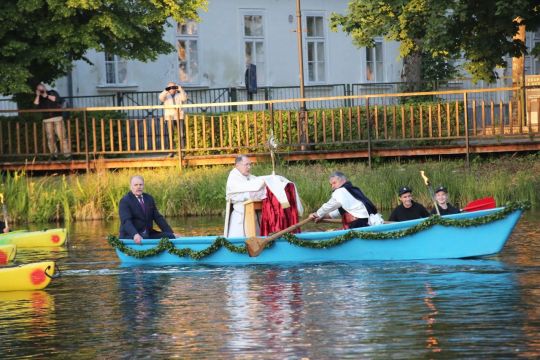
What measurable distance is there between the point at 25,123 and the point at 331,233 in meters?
15.6

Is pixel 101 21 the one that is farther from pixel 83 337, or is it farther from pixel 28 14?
pixel 83 337

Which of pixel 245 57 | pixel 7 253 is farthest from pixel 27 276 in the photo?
pixel 245 57

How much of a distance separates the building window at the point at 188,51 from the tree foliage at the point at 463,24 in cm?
1210

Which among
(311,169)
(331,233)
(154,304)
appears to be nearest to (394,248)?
(331,233)

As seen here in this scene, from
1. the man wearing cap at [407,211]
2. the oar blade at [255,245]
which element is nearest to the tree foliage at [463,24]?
the man wearing cap at [407,211]

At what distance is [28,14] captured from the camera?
109 ft

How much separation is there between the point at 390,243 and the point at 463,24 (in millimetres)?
12292

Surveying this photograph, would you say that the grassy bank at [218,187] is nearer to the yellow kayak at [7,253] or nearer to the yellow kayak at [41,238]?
the yellow kayak at [41,238]

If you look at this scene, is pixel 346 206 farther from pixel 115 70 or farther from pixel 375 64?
pixel 375 64

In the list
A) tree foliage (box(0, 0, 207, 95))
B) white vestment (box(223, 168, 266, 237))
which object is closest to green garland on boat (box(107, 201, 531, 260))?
white vestment (box(223, 168, 266, 237))

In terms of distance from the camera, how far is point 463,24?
1235 inches

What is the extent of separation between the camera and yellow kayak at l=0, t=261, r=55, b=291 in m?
19.0

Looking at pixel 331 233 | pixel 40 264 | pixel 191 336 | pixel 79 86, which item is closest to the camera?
pixel 191 336

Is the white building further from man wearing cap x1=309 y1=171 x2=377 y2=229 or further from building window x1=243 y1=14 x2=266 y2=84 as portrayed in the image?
man wearing cap x1=309 y1=171 x2=377 y2=229
